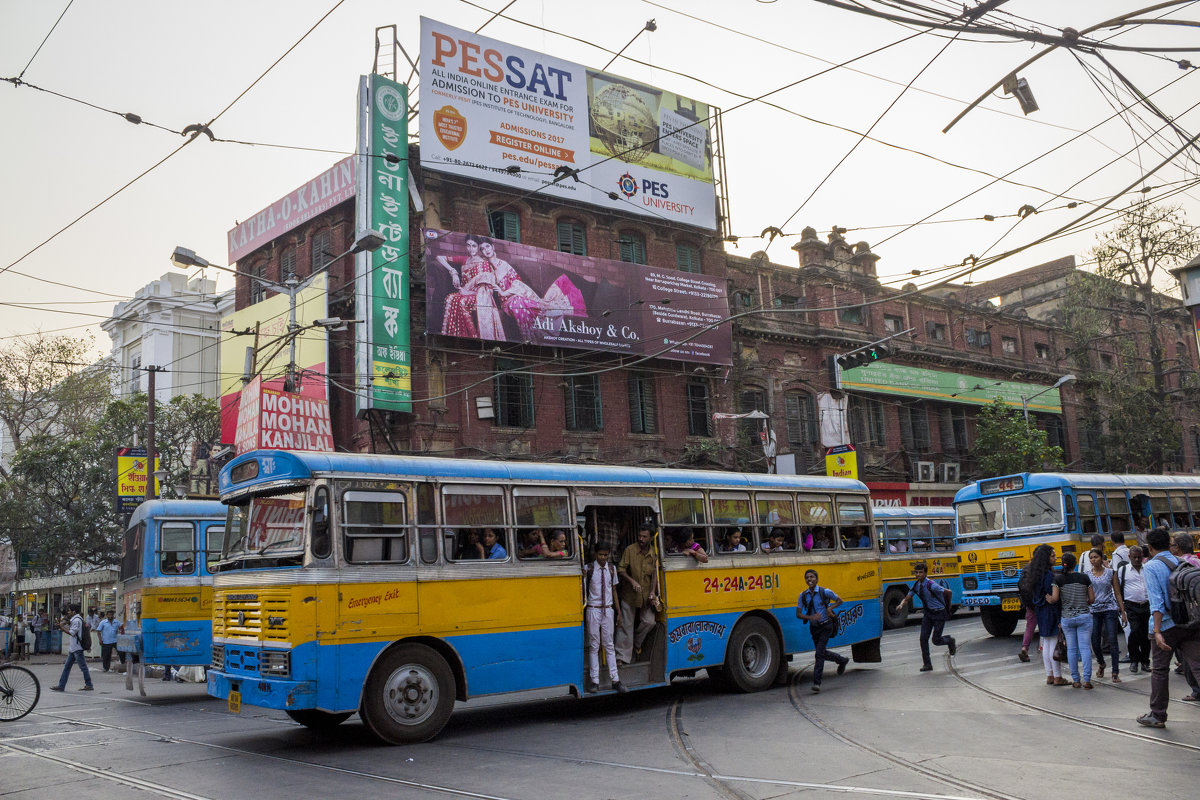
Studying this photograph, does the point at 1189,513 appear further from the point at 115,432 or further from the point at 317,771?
the point at 115,432

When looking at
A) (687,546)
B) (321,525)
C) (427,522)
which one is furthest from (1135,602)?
(321,525)

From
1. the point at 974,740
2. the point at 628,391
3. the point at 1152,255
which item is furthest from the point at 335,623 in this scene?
the point at 1152,255

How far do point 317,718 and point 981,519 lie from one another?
14729mm

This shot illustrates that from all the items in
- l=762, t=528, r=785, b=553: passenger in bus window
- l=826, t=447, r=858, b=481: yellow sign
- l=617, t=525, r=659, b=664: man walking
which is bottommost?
l=617, t=525, r=659, b=664: man walking

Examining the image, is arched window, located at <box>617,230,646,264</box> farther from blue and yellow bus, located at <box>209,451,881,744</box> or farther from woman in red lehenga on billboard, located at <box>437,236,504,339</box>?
blue and yellow bus, located at <box>209,451,881,744</box>

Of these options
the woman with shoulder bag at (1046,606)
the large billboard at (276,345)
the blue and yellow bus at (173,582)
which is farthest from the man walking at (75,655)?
the woman with shoulder bag at (1046,606)

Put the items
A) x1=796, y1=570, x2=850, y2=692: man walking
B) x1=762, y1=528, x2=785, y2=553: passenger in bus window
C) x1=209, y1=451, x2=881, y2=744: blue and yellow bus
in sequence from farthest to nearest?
1. x1=762, y1=528, x2=785, y2=553: passenger in bus window
2. x1=796, y1=570, x2=850, y2=692: man walking
3. x1=209, y1=451, x2=881, y2=744: blue and yellow bus

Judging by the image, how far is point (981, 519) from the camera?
68.7 feet

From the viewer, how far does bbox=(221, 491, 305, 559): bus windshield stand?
10328 millimetres

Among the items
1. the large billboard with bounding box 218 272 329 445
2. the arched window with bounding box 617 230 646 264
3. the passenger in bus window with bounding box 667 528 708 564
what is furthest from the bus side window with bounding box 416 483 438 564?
the arched window with bounding box 617 230 646 264

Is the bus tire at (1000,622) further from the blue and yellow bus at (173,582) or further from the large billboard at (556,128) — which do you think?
the blue and yellow bus at (173,582)

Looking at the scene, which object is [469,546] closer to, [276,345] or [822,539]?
[822,539]

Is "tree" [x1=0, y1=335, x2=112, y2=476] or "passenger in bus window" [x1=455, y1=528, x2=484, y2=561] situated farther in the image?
"tree" [x1=0, y1=335, x2=112, y2=476]

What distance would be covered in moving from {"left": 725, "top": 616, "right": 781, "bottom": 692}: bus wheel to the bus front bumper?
20.2 ft
